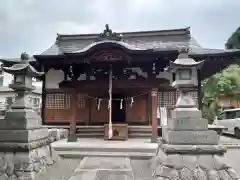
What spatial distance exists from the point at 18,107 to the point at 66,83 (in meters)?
4.24

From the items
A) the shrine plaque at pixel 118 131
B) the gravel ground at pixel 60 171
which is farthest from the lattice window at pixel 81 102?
the gravel ground at pixel 60 171

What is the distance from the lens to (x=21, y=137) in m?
5.03

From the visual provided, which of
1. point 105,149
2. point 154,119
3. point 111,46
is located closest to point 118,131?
point 154,119

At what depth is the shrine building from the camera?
8930 mm

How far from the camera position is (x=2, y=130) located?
202 inches

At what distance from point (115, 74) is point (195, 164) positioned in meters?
5.92

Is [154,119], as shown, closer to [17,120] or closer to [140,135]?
[140,135]

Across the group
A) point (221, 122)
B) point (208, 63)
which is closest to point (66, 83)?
point (208, 63)

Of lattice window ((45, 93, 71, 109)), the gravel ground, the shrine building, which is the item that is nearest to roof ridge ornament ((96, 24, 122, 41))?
the shrine building

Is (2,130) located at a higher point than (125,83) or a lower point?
lower

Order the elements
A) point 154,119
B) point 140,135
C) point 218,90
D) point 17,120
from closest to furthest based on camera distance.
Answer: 1. point 17,120
2. point 154,119
3. point 140,135
4. point 218,90

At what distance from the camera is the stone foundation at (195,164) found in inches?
181

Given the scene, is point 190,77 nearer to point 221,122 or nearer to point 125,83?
point 125,83

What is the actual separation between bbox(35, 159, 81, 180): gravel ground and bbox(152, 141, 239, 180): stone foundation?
2.26 metres
